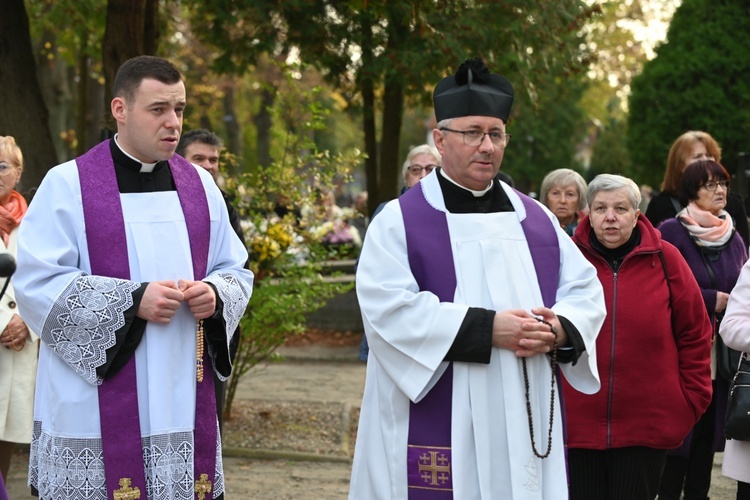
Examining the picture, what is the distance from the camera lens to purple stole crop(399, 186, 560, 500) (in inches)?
155

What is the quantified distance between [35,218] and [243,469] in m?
3.93

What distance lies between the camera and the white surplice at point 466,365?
3.87 m

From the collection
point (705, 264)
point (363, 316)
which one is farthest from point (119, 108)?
point (705, 264)

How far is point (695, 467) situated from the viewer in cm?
636

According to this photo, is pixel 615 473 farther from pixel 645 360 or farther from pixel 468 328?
pixel 468 328

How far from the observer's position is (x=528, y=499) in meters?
3.82

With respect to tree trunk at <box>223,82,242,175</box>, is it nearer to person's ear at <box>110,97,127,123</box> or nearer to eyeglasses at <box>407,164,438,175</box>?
eyeglasses at <box>407,164,438,175</box>

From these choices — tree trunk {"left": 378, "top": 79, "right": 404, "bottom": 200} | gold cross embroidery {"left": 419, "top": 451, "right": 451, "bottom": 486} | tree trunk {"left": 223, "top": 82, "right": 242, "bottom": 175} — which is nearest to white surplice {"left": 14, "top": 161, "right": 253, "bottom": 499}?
gold cross embroidery {"left": 419, "top": 451, "right": 451, "bottom": 486}

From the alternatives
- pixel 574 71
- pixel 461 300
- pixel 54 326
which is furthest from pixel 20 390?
pixel 574 71

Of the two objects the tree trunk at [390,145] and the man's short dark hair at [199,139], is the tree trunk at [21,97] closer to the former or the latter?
the man's short dark hair at [199,139]

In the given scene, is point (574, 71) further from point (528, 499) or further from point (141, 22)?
point (528, 499)

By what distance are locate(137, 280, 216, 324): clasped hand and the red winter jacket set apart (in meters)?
1.87

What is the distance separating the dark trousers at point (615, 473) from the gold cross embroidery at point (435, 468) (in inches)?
50.8

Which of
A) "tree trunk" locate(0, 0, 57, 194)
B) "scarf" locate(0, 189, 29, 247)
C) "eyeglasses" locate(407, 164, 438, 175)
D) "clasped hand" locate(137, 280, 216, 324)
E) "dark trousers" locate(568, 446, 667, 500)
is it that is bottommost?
"dark trousers" locate(568, 446, 667, 500)
